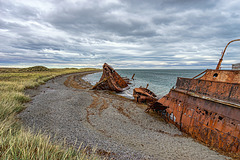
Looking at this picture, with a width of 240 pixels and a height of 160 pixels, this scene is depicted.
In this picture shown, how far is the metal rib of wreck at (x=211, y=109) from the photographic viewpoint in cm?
439

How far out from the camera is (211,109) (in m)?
5.03

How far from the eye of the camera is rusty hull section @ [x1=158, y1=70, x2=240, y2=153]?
439 centimetres

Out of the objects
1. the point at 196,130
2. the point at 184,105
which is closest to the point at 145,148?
the point at 196,130

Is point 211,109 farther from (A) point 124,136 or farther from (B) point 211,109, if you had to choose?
(A) point 124,136

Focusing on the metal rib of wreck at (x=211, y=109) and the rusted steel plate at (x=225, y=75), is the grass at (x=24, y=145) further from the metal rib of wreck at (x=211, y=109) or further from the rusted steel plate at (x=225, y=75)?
the rusted steel plate at (x=225, y=75)

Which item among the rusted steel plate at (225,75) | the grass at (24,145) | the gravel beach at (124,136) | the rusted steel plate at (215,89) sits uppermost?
the rusted steel plate at (225,75)

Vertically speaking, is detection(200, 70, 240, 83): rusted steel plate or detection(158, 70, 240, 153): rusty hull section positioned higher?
detection(200, 70, 240, 83): rusted steel plate

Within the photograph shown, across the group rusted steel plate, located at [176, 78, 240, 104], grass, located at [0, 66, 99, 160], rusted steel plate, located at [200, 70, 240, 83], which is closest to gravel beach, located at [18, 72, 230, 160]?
grass, located at [0, 66, 99, 160]

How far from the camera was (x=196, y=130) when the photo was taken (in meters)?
5.39

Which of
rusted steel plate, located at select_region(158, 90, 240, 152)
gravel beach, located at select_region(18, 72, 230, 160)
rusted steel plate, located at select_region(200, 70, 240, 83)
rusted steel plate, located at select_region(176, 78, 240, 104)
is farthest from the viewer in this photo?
rusted steel plate, located at select_region(200, 70, 240, 83)

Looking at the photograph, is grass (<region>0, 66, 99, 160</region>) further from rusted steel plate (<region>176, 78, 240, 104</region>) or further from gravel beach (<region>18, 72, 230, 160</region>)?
rusted steel plate (<region>176, 78, 240, 104</region>)

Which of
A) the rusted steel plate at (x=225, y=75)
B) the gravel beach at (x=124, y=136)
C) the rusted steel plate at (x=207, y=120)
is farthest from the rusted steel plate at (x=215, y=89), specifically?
the gravel beach at (x=124, y=136)

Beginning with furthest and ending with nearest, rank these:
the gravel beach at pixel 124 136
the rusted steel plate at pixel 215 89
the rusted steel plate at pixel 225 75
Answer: the rusted steel plate at pixel 225 75 < the rusted steel plate at pixel 215 89 < the gravel beach at pixel 124 136

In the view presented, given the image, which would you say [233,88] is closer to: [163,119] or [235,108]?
[235,108]
